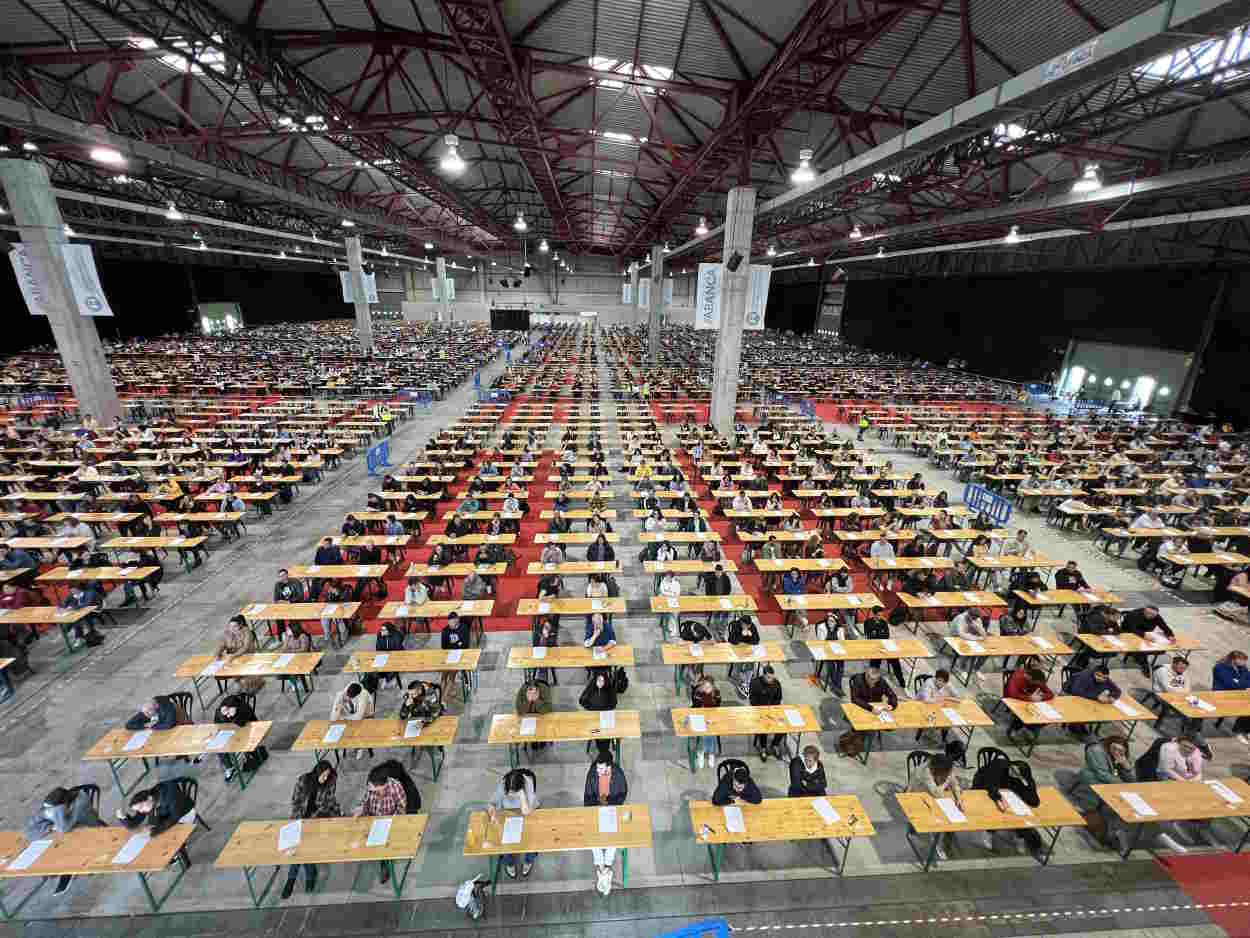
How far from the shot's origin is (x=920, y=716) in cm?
766

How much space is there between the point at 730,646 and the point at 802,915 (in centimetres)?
365

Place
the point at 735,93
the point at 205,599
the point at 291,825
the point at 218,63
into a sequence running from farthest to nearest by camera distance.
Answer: the point at 218,63 → the point at 735,93 → the point at 205,599 → the point at 291,825

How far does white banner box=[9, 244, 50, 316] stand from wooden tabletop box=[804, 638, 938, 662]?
1110 inches

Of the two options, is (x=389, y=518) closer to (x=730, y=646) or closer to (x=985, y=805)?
(x=730, y=646)

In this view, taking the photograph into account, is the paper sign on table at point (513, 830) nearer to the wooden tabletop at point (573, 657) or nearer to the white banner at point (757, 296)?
the wooden tabletop at point (573, 657)

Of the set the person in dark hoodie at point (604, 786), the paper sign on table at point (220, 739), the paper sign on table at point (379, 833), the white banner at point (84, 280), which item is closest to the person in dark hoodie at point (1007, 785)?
the person in dark hoodie at point (604, 786)

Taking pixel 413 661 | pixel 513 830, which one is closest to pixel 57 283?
pixel 413 661

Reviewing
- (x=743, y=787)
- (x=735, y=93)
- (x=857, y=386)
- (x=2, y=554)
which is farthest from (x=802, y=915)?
(x=857, y=386)

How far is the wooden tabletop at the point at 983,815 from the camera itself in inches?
238

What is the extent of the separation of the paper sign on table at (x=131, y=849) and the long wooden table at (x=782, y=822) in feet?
19.1

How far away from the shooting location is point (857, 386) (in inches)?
1459

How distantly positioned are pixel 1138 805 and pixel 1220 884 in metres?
1.24

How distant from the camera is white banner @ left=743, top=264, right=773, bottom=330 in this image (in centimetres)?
2180

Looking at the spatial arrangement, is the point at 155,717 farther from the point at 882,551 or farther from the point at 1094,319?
the point at 1094,319
